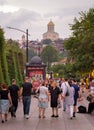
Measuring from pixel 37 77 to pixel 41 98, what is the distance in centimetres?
3293

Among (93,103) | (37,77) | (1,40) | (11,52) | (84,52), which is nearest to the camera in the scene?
(93,103)

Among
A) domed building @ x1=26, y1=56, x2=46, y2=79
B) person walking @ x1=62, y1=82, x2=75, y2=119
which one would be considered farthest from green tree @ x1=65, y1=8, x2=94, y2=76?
person walking @ x1=62, y1=82, x2=75, y2=119

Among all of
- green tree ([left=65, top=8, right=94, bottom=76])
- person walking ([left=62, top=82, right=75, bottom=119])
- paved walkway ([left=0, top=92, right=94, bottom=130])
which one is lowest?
paved walkway ([left=0, top=92, right=94, bottom=130])

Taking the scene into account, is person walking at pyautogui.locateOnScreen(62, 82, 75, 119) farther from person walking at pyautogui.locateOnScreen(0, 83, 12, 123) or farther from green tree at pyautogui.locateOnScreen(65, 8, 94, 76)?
green tree at pyautogui.locateOnScreen(65, 8, 94, 76)

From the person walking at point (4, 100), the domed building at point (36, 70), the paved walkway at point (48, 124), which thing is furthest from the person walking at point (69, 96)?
the domed building at point (36, 70)

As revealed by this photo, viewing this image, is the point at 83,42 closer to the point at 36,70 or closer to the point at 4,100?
the point at 36,70

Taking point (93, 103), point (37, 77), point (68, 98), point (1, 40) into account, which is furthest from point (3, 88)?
point (37, 77)

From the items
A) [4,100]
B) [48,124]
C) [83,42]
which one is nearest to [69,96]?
[4,100]

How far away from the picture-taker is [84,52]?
71812mm

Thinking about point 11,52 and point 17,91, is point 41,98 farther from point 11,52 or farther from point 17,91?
point 11,52

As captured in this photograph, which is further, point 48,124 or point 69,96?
point 69,96

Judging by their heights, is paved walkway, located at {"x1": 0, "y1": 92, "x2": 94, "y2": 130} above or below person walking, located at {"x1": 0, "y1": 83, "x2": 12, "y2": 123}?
below

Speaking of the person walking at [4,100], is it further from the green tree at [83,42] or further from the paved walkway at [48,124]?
the green tree at [83,42]

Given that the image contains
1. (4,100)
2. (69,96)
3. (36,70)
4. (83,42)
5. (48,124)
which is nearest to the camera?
(48,124)
